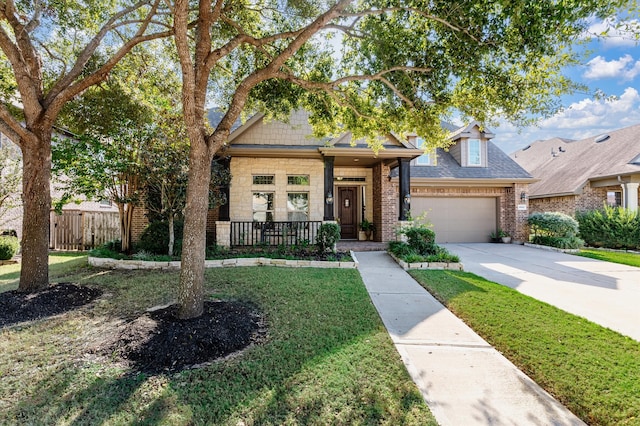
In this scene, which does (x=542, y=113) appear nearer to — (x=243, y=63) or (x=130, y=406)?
(x=243, y=63)

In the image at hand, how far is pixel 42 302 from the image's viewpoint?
4.87 meters

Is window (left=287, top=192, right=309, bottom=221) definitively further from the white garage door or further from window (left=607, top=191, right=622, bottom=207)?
window (left=607, top=191, right=622, bottom=207)

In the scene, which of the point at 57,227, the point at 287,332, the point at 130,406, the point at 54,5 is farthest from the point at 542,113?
the point at 57,227

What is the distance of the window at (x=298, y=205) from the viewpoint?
11.6 metres

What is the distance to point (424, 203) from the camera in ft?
46.6

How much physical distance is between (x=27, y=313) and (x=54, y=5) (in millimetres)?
6179

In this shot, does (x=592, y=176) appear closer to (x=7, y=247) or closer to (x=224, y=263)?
(x=224, y=263)

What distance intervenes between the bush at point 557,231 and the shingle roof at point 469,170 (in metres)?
2.33

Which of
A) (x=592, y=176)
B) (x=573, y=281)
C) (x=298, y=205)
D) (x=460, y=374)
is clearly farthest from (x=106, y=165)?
(x=592, y=176)

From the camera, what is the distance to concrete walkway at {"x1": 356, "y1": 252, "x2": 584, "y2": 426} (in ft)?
8.07

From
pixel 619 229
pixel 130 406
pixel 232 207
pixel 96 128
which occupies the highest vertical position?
pixel 96 128

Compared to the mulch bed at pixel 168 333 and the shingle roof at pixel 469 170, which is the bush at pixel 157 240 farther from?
the shingle roof at pixel 469 170

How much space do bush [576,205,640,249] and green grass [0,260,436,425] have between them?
1386cm

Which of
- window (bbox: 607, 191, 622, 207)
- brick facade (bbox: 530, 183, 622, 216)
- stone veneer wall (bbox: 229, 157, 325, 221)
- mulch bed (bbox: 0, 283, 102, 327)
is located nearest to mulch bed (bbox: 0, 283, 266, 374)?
mulch bed (bbox: 0, 283, 102, 327)
